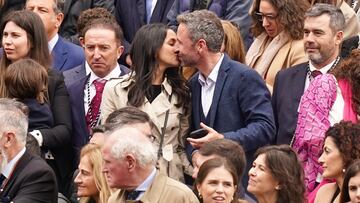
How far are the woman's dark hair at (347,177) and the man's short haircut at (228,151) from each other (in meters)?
0.72

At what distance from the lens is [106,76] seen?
1124 centimetres

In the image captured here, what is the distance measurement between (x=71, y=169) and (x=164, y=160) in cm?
128

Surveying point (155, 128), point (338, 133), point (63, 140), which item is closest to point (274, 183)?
point (338, 133)

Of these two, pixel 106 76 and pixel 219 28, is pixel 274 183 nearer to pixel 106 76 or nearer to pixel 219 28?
pixel 219 28

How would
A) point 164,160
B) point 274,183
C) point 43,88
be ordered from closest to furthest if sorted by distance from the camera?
1. point 274,183
2. point 164,160
3. point 43,88

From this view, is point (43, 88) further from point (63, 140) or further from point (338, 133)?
point (338, 133)

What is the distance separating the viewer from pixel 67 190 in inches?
428

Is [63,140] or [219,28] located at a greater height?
[219,28]

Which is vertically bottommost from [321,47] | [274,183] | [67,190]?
[67,190]

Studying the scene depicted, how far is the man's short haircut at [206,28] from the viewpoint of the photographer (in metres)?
10.3

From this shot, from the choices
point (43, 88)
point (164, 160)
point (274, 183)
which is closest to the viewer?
point (274, 183)

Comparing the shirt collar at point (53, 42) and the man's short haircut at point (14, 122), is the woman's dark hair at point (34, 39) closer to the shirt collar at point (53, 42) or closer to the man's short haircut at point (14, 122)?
the shirt collar at point (53, 42)

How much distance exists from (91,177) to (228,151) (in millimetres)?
1137

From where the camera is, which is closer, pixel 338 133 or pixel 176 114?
pixel 338 133
